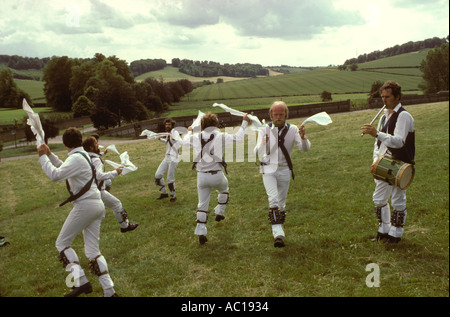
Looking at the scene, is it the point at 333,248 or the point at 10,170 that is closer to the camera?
the point at 333,248

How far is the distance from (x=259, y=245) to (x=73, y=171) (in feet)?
14.0

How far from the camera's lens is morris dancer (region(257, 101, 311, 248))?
718cm

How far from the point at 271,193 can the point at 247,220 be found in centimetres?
242

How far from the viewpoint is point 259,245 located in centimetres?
759

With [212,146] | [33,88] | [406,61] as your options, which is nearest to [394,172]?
[212,146]

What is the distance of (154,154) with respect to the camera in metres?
24.1

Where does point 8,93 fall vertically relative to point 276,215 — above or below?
above

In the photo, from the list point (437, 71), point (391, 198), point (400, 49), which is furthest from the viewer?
point (400, 49)

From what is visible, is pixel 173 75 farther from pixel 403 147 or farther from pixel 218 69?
pixel 403 147

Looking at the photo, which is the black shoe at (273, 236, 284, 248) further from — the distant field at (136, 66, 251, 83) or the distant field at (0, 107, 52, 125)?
the distant field at (136, 66, 251, 83)

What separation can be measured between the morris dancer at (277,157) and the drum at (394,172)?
1484 mm
